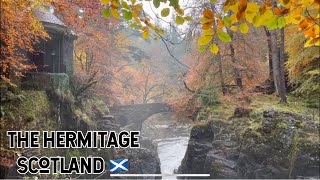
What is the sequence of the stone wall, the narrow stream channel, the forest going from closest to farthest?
the forest
the stone wall
the narrow stream channel

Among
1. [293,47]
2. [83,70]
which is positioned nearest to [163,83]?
[83,70]

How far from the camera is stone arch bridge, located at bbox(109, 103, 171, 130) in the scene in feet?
46.2

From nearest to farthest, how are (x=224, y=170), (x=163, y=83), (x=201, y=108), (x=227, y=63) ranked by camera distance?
(x=224, y=170), (x=227, y=63), (x=201, y=108), (x=163, y=83)

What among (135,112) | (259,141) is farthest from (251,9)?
(135,112)

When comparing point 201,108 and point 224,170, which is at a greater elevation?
point 201,108

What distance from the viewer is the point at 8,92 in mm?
5609

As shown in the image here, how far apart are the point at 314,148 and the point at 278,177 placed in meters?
0.98

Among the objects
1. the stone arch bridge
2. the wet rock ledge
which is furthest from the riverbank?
the stone arch bridge

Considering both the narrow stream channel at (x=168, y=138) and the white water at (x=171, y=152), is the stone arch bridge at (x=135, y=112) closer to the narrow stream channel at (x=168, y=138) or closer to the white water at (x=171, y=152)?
the narrow stream channel at (x=168, y=138)

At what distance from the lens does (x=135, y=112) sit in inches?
575

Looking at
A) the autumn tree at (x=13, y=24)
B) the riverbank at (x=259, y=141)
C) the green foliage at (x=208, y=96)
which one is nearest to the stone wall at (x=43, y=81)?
the autumn tree at (x=13, y=24)

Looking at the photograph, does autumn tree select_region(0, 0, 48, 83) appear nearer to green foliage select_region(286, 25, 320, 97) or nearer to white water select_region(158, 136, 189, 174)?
green foliage select_region(286, 25, 320, 97)

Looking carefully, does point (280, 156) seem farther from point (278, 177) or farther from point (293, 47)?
point (293, 47)

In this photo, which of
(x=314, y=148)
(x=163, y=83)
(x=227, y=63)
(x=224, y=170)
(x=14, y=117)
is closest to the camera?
(x=14, y=117)
